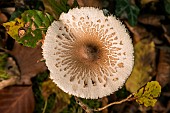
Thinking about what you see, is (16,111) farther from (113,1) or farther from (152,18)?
(152,18)

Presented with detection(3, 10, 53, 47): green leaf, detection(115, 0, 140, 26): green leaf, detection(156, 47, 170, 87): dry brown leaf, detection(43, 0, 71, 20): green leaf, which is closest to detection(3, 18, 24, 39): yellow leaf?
detection(3, 10, 53, 47): green leaf

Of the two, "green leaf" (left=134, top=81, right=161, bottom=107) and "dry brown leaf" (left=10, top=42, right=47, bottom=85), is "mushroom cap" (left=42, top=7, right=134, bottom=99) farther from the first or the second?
"dry brown leaf" (left=10, top=42, right=47, bottom=85)

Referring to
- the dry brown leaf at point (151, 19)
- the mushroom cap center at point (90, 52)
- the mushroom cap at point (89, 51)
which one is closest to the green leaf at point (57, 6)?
the mushroom cap at point (89, 51)

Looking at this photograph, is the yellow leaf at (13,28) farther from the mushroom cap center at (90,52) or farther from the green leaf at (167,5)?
the green leaf at (167,5)

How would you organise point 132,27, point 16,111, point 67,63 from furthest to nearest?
point 132,27
point 16,111
point 67,63

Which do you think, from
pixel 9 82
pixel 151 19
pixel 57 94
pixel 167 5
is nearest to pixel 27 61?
pixel 9 82

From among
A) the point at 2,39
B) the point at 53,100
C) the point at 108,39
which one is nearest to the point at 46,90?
the point at 53,100
